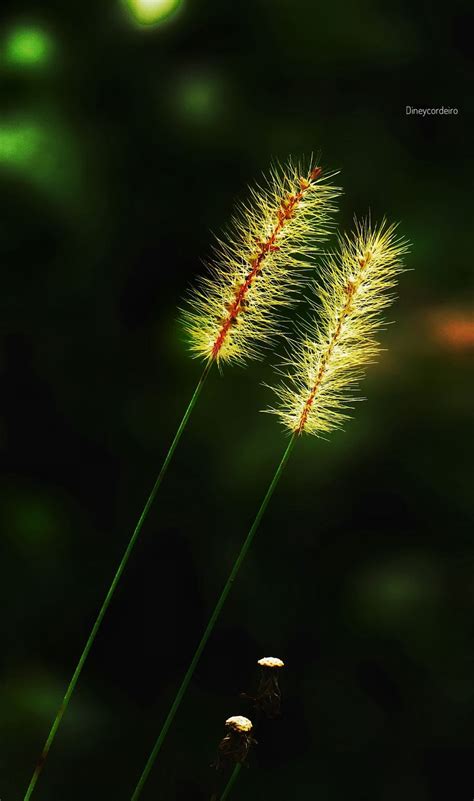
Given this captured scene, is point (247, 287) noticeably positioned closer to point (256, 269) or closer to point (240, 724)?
point (256, 269)

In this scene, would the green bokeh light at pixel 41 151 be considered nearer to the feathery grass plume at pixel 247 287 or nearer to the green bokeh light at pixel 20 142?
the green bokeh light at pixel 20 142

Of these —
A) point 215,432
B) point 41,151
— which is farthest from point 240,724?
point 41,151

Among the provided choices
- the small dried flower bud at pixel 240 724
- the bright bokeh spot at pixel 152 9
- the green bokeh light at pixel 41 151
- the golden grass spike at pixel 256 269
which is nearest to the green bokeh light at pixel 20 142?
the green bokeh light at pixel 41 151

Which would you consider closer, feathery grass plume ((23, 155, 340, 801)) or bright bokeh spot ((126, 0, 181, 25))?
feathery grass plume ((23, 155, 340, 801))

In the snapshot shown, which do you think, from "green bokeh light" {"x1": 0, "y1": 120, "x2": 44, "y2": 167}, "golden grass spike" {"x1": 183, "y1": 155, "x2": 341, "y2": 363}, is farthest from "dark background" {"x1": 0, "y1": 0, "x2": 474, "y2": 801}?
"golden grass spike" {"x1": 183, "y1": 155, "x2": 341, "y2": 363}

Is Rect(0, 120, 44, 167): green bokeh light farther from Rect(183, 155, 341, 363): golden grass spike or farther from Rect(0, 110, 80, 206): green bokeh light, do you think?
Rect(183, 155, 341, 363): golden grass spike

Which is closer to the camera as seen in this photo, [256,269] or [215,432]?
[256,269]
